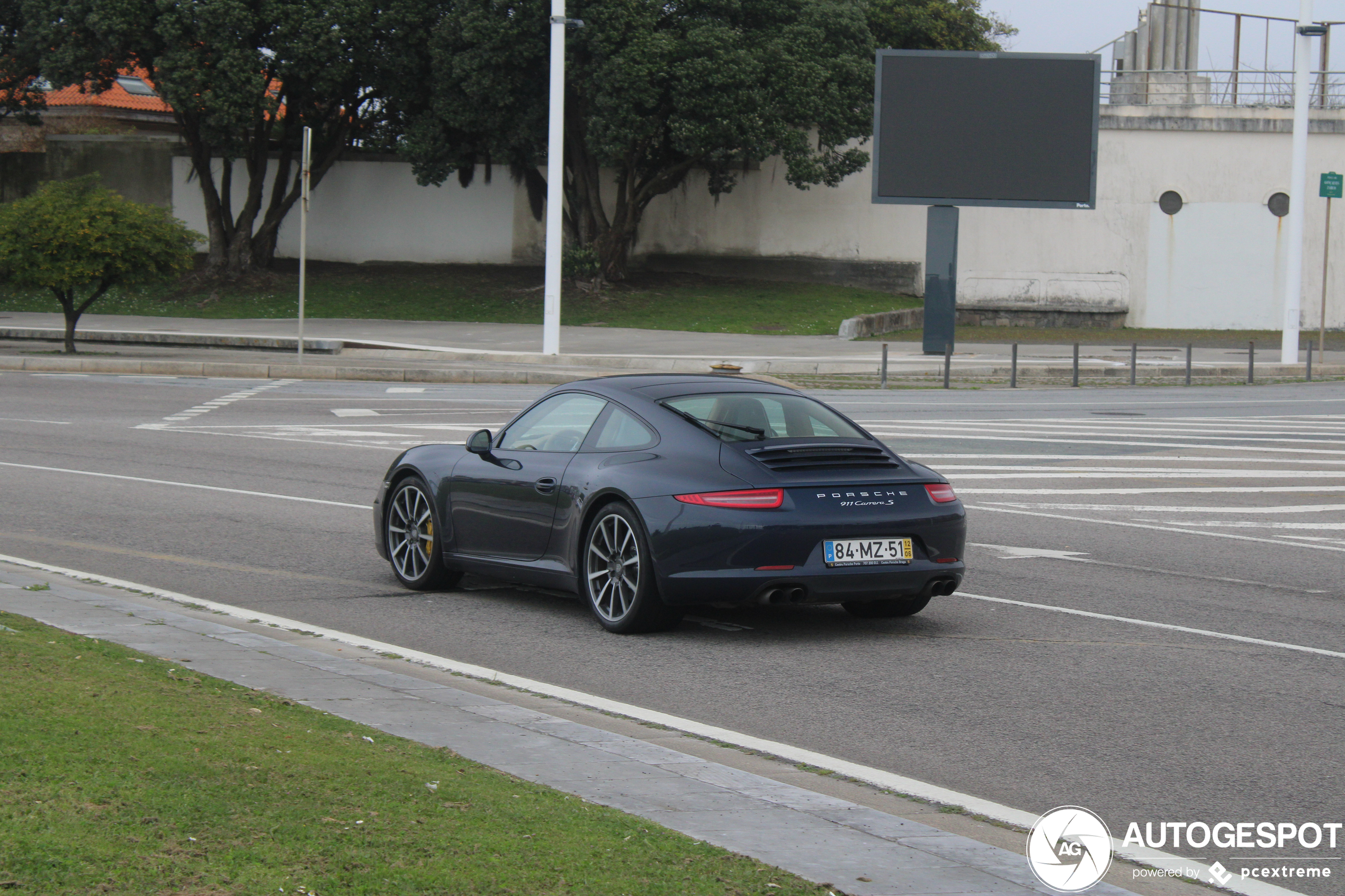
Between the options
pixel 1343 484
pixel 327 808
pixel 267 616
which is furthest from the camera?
pixel 1343 484

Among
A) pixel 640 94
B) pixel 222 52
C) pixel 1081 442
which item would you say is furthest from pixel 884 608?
pixel 222 52

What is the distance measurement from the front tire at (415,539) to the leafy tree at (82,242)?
20.2 meters

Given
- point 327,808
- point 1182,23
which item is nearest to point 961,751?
point 327,808

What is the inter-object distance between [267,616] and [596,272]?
34163mm

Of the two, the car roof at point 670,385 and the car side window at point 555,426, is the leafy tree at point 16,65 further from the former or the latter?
the car roof at point 670,385

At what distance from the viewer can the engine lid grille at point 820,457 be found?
788 cm

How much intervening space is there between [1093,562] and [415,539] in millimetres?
4663

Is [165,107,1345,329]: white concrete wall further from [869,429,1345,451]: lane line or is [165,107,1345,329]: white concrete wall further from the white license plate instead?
the white license plate

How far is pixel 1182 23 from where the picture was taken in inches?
1928

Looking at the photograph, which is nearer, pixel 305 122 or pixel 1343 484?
pixel 1343 484

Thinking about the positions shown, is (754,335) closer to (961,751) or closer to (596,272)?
(596,272)

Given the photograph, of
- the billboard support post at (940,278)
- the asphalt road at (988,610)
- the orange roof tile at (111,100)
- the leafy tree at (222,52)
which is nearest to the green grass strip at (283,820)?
the asphalt road at (988,610)

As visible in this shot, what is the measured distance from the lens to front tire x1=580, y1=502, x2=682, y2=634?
25.7ft

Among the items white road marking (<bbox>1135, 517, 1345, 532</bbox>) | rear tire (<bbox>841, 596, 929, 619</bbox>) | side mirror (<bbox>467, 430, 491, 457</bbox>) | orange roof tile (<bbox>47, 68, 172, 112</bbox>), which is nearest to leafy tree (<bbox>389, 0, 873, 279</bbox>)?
orange roof tile (<bbox>47, 68, 172, 112</bbox>)
